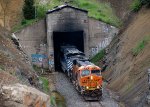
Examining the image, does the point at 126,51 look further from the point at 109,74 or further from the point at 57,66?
the point at 57,66

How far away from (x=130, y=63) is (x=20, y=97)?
2475 centimetres

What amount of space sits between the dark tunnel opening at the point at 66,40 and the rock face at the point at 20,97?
38320mm

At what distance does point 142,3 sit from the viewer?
166 ft

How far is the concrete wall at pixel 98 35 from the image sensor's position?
56.9m

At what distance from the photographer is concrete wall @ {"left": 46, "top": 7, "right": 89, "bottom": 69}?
54938mm

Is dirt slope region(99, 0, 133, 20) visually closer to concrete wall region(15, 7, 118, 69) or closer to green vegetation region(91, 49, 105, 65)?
concrete wall region(15, 7, 118, 69)

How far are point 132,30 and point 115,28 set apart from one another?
8199 millimetres

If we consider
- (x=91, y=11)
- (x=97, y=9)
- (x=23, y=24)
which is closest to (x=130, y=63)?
(x=23, y=24)

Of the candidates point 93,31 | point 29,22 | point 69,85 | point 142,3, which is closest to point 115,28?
point 93,31

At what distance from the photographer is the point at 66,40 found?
60.8 metres

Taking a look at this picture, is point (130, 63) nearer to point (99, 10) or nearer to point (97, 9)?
point (99, 10)

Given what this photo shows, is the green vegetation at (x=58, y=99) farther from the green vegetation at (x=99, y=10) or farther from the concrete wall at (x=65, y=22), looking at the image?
the green vegetation at (x=99, y=10)

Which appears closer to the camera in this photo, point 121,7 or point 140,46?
point 140,46

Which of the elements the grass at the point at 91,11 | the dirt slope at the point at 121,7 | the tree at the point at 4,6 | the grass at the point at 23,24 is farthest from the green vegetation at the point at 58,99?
the dirt slope at the point at 121,7
